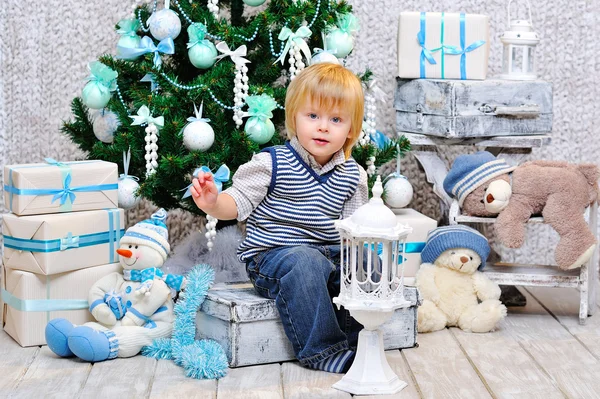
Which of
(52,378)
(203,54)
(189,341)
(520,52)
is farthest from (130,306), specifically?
(520,52)

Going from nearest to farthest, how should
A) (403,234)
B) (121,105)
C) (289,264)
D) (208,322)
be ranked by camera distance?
(403,234) < (289,264) < (208,322) < (121,105)

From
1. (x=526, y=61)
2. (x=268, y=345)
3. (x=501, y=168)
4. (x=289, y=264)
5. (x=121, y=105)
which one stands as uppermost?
(x=526, y=61)

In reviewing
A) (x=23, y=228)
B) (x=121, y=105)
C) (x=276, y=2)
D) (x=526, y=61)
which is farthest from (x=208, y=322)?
(x=526, y=61)

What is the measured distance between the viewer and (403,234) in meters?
2.03

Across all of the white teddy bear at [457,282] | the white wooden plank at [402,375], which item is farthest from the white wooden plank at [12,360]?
the white teddy bear at [457,282]

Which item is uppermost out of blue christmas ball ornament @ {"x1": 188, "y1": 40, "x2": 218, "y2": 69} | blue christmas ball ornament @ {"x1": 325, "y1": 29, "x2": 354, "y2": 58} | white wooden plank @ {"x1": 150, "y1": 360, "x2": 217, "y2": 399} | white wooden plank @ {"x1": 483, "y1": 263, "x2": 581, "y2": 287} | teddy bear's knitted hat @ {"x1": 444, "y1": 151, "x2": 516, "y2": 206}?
blue christmas ball ornament @ {"x1": 325, "y1": 29, "x2": 354, "y2": 58}

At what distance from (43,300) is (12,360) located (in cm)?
19

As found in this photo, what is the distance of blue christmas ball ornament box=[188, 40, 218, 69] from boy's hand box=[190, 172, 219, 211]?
60cm

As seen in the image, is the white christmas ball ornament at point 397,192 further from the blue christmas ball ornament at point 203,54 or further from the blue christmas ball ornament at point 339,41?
the blue christmas ball ornament at point 203,54

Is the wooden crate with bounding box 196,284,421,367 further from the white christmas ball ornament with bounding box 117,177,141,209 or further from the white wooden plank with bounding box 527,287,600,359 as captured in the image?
the white wooden plank with bounding box 527,287,600,359

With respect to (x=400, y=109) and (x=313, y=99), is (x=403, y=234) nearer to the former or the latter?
(x=313, y=99)

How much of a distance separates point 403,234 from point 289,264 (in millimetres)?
328

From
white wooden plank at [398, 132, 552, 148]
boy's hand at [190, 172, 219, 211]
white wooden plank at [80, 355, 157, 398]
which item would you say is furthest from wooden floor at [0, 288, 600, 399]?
white wooden plank at [398, 132, 552, 148]

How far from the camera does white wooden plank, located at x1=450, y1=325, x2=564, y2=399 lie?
2.09 m
